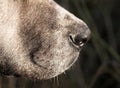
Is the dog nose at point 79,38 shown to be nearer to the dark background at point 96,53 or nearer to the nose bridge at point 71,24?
the nose bridge at point 71,24

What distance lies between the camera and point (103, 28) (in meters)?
8.63

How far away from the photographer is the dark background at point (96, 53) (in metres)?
7.16

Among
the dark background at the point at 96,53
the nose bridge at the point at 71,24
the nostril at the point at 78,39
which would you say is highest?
the nose bridge at the point at 71,24

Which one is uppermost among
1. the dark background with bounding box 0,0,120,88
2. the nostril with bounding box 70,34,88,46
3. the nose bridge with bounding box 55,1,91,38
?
the nose bridge with bounding box 55,1,91,38

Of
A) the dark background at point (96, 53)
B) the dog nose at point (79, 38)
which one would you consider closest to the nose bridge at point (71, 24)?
the dog nose at point (79, 38)

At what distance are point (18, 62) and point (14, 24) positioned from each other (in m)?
0.31

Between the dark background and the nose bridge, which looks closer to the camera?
the nose bridge

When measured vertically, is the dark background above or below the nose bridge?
below

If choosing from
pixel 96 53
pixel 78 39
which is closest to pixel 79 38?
pixel 78 39

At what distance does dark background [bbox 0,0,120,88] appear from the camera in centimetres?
716

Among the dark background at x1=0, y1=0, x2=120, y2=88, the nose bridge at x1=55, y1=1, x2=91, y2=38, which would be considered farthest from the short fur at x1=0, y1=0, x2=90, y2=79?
the dark background at x1=0, y1=0, x2=120, y2=88

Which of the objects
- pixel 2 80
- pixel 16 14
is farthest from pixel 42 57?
pixel 2 80

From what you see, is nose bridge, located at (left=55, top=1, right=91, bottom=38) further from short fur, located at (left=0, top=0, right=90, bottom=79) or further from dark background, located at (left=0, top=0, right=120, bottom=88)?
dark background, located at (left=0, top=0, right=120, bottom=88)

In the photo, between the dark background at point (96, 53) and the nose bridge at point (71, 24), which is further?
the dark background at point (96, 53)
